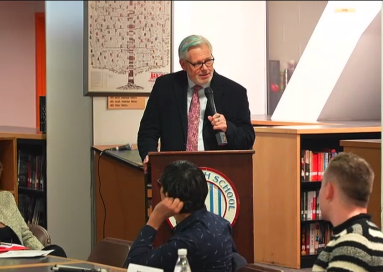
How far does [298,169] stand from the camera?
20.6ft

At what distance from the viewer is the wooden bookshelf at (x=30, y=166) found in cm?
597

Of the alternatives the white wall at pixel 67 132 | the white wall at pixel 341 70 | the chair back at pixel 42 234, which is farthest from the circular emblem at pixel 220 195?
the white wall at pixel 341 70

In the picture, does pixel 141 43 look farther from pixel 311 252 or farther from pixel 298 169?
pixel 311 252

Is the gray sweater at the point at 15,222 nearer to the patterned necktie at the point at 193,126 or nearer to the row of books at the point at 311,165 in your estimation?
the patterned necktie at the point at 193,126

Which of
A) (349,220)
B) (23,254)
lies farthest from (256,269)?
(23,254)

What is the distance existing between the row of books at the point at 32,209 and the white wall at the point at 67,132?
142 millimetres

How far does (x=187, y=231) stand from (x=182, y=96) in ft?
4.47

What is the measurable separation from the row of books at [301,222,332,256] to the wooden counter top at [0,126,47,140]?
240 cm

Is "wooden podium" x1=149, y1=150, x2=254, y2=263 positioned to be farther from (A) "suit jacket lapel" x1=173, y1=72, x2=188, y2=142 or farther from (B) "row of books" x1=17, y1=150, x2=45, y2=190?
(B) "row of books" x1=17, y1=150, x2=45, y2=190

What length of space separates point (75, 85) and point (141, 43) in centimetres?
66

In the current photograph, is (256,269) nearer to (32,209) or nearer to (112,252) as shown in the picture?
(112,252)

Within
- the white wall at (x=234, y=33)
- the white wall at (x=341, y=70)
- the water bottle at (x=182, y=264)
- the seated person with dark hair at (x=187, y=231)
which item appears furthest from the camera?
the white wall at (x=234, y=33)

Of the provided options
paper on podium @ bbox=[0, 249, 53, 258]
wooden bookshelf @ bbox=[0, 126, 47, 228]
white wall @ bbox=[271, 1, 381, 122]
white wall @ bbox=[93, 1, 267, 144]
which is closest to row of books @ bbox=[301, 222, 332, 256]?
white wall @ bbox=[271, 1, 381, 122]

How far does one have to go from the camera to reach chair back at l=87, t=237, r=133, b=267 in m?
3.92
